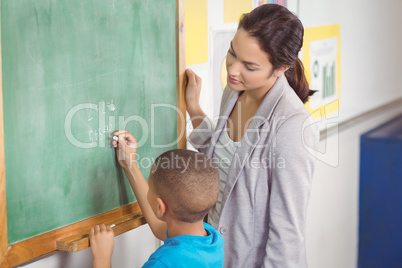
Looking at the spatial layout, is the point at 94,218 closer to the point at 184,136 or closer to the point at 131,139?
the point at 131,139

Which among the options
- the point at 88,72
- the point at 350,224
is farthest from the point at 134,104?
the point at 350,224

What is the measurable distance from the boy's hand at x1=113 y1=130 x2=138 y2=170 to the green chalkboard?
0.02m

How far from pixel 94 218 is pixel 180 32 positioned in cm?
64

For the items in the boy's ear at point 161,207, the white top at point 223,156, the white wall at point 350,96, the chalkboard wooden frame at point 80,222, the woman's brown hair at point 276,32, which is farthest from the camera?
the white wall at point 350,96

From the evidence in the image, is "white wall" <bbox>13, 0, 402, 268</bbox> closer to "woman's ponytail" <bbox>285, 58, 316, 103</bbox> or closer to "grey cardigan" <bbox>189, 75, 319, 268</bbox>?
"woman's ponytail" <bbox>285, 58, 316, 103</bbox>

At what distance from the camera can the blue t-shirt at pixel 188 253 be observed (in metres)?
1.16

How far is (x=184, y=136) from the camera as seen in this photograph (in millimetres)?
1705

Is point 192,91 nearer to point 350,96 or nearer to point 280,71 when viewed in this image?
point 280,71

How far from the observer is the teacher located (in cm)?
143

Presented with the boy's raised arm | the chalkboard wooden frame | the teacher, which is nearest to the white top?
the teacher

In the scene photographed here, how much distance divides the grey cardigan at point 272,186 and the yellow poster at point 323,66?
45.0 inches

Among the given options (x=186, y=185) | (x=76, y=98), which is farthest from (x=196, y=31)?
(x=186, y=185)

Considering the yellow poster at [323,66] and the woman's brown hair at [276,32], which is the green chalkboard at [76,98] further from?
the yellow poster at [323,66]

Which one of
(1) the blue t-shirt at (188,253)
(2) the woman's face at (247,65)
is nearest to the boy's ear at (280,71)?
(2) the woman's face at (247,65)
